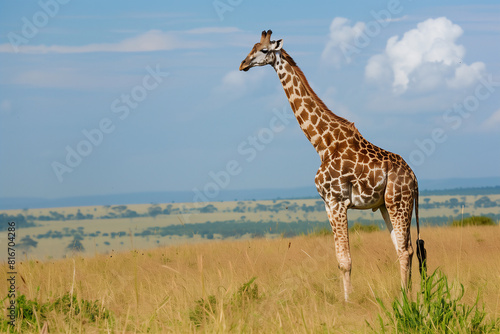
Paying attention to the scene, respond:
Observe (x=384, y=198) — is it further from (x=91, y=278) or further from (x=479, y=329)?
(x=91, y=278)

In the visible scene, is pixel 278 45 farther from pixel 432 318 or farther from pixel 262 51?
pixel 432 318

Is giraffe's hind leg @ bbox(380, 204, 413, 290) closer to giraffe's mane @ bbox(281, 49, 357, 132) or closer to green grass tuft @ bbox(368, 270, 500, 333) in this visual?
giraffe's mane @ bbox(281, 49, 357, 132)

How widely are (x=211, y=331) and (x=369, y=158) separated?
401 cm

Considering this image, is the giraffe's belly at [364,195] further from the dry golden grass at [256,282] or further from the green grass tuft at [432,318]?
the green grass tuft at [432,318]

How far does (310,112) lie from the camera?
30.2 ft

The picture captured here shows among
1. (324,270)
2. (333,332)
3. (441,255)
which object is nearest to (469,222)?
(441,255)

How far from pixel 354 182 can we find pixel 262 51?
2.58 m

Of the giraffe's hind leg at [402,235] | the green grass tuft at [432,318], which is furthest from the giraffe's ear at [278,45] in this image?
the green grass tuft at [432,318]

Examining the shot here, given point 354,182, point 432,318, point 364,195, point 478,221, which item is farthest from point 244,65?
point 478,221

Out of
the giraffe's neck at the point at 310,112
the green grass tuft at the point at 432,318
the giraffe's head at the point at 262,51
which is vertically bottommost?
the green grass tuft at the point at 432,318

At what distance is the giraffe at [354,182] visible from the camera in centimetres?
843

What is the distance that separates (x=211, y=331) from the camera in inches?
232

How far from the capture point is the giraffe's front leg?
8.23 m

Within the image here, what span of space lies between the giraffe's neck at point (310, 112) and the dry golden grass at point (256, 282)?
2077mm
